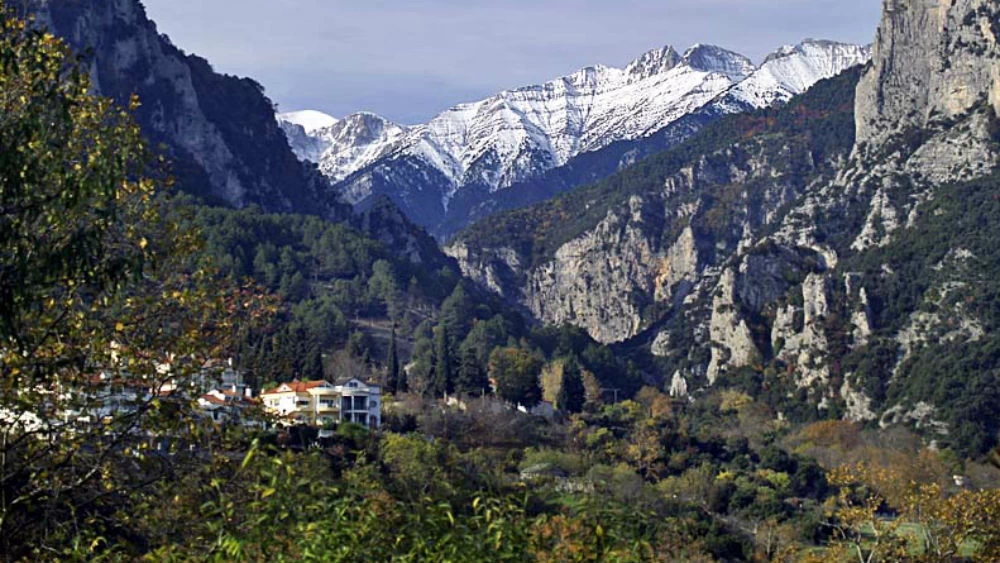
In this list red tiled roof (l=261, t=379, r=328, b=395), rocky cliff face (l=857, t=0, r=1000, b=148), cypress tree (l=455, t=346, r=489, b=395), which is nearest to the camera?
red tiled roof (l=261, t=379, r=328, b=395)

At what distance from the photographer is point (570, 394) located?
13738 centimetres

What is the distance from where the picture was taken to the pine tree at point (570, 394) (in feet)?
444

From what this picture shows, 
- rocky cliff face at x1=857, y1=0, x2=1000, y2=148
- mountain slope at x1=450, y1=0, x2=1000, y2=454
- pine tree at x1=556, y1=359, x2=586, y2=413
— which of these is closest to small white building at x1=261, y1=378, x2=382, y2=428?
pine tree at x1=556, y1=359, x2=586, y2=413

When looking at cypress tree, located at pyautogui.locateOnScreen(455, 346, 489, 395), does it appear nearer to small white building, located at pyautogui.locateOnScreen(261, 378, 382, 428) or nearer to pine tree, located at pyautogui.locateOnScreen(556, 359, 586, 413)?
pine tree, located at pyautogui.locateOnScreen(556, 359, 586, 413)

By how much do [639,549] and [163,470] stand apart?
679 cm

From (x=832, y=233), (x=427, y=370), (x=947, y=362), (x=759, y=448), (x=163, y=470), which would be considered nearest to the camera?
(x=163, y=470)

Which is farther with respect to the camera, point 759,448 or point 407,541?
point 759,448

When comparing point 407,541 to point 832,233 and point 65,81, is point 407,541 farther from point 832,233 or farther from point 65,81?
point 832,233

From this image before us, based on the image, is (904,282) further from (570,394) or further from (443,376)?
(443,376)

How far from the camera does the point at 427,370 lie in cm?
13625

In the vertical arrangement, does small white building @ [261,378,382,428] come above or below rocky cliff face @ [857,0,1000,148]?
below

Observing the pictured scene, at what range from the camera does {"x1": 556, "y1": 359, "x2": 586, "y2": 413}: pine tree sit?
5325 inches

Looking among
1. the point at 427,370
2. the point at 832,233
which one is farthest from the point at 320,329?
the point at 832,233

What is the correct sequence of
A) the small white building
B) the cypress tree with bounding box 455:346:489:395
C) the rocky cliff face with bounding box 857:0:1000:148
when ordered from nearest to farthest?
the small white building
the cypress tree with bounding box 455:346:489:395
the rocky cliff face with bounding box 857:0:1000:148
